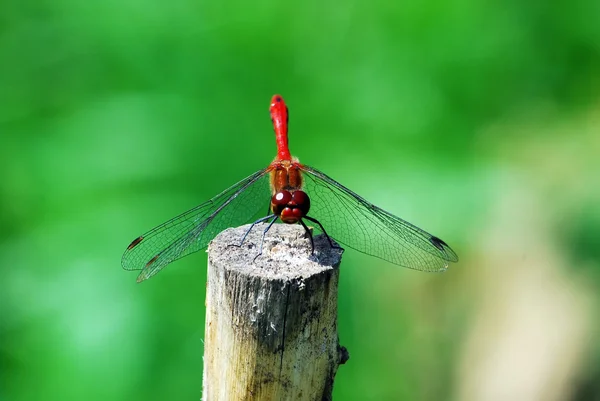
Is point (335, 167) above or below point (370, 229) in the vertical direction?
above

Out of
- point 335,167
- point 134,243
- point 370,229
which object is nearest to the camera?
point 134,243

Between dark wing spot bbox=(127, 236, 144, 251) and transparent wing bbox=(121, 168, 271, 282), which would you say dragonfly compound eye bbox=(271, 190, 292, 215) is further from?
dark wing spot bbox=(127, 236, 144, 251)

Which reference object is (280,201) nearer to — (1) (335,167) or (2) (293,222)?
(2) (293,222)

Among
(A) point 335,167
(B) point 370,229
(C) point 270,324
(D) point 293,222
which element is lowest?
(C) point 270,324

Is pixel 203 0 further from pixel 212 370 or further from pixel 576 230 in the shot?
pixel 212 370

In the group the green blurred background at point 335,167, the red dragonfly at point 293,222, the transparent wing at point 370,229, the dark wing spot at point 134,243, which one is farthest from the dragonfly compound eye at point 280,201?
the green blurred background at point 335,167

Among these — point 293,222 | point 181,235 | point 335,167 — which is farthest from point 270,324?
point 335,167

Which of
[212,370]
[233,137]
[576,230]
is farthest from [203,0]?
[212,370]
